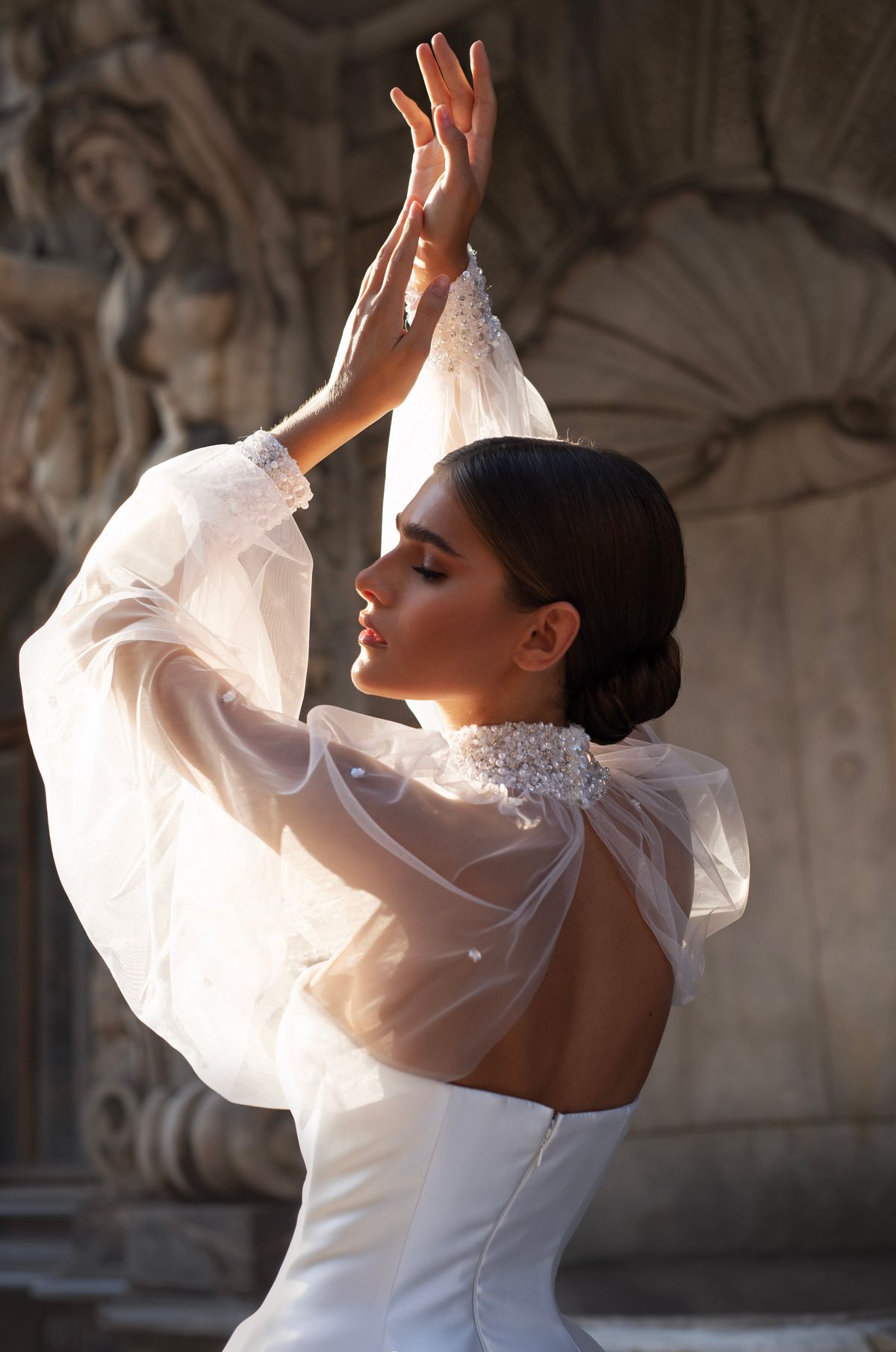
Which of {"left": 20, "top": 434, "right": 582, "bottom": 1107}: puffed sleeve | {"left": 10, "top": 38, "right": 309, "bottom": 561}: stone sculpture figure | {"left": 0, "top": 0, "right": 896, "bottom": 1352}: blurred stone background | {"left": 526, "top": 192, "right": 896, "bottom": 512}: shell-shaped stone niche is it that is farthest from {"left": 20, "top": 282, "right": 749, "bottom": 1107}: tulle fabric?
{"left": 10, "top": 38, "right": 309, "bottom": 561}: stone sculpture figure

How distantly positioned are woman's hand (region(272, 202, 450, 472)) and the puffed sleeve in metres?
0.04

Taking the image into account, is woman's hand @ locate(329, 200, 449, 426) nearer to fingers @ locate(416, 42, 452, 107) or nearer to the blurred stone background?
fingers @ locate(416, 42, 452, 107)

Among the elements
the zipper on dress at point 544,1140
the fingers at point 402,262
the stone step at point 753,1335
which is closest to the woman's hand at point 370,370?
the fingers at point 402,262

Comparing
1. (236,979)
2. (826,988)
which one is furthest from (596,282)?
(236,979)

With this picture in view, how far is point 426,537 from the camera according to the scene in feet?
4.09

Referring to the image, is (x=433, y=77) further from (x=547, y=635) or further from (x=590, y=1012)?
(x=590, y=1012)

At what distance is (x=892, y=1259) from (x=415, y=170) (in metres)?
2.48

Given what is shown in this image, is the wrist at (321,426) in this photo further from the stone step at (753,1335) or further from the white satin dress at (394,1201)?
the stone step at (753,1335)

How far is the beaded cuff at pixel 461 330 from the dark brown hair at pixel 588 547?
37 cm

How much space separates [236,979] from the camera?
1233 mm

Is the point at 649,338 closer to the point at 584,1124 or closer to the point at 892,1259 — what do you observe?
the point at 892,1259

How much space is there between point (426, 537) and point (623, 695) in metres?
0.24

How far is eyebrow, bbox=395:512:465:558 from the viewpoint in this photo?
4.05 feet

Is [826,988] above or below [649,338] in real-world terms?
below
